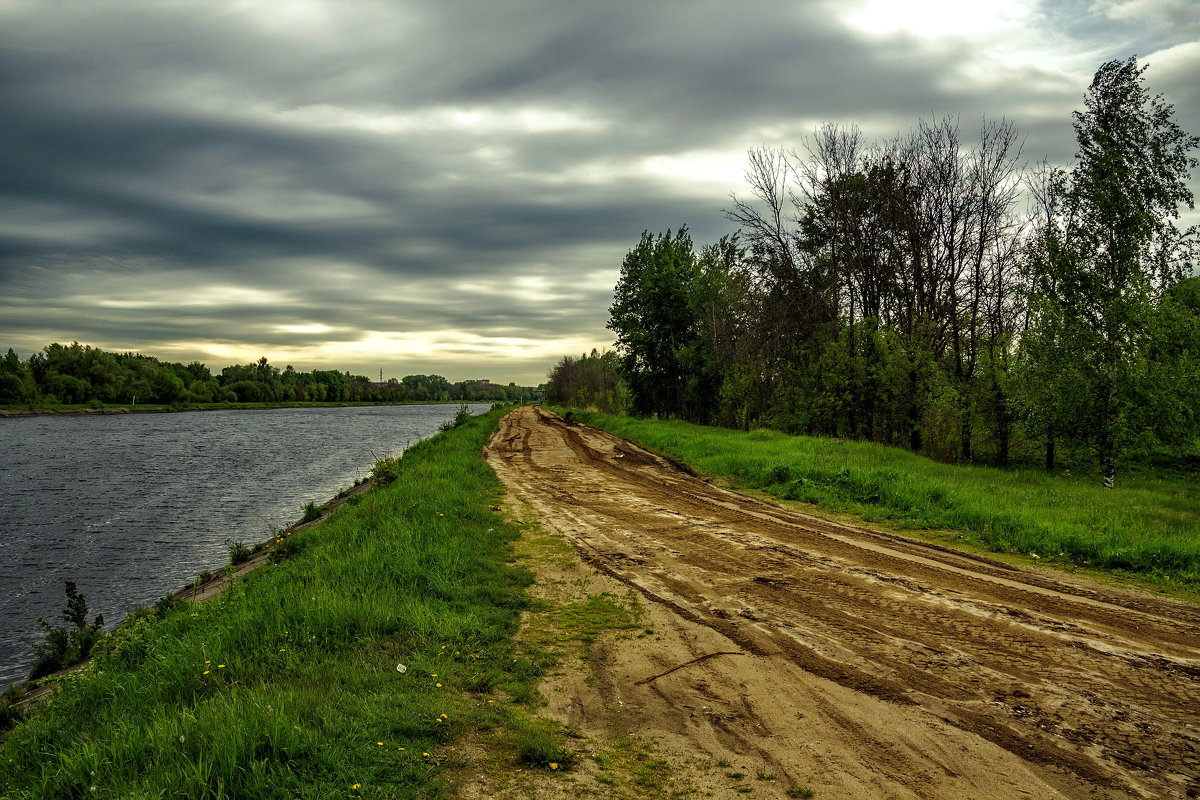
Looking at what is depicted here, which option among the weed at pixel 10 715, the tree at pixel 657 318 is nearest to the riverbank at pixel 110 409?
the tree at pixel 657 318

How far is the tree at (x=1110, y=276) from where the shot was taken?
1603cm

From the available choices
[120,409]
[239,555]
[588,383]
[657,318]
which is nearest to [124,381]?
[120,409]

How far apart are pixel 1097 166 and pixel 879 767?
809 inches

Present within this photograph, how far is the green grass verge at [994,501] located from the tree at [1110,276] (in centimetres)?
208

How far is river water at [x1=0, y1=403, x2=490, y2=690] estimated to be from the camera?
11812 mm

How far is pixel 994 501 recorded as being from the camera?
11891mm

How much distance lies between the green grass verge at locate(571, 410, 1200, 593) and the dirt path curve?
152 centimetres

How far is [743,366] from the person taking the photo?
30500 mm

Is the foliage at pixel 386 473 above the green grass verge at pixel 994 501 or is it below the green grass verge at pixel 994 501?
below

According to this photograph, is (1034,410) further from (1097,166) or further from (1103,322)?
(1097,166)

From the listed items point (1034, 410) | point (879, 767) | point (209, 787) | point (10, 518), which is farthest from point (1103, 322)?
point (10, 518)

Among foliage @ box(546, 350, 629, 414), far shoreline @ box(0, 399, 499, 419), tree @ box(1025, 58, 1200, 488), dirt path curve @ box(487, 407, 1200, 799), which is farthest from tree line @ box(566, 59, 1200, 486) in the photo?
far shoreline @ box(0, 399, 499, 419)

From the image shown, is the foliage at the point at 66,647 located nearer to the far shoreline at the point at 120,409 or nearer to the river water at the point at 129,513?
the river water at the point at 129,513

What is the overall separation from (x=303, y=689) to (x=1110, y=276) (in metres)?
21.4
